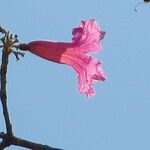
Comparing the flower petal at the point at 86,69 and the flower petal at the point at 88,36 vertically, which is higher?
the flower petal at the point at 88,36

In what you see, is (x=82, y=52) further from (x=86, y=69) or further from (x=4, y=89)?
(x=4, y=89)

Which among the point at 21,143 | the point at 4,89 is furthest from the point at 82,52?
the point at 21,143

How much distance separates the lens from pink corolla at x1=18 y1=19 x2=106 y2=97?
17.1ft

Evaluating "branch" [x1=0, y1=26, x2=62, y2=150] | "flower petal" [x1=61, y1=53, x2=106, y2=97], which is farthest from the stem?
"flower petal" [x1=61, y1=53, x2=106, y2=97]

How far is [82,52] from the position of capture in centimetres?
541

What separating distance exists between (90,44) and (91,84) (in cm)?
44

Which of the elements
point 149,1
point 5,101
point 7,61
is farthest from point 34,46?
point 149,1

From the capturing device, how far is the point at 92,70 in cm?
530

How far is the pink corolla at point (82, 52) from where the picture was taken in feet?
17.1

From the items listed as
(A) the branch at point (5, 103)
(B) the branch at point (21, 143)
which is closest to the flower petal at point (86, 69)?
(A) the branch at point (5, 103)

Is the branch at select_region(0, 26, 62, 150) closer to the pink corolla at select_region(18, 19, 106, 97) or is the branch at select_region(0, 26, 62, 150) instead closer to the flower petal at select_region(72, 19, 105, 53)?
the pink corolla at select_region(18, 19, 106, 97)

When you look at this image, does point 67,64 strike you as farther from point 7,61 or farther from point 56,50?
point 7,61

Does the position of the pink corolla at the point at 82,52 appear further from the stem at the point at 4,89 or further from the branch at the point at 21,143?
the branch at the point at 21,143

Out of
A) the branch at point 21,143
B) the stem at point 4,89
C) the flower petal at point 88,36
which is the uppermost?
the flower petal at point 88,36
